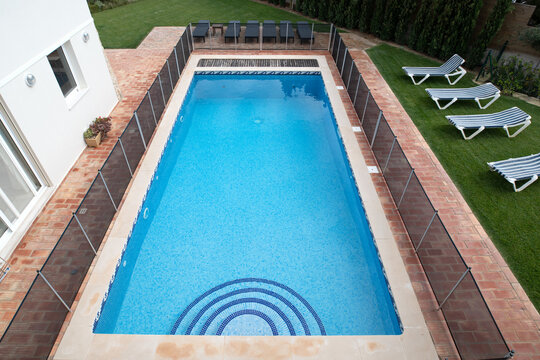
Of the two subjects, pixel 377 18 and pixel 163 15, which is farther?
pixel 163 15

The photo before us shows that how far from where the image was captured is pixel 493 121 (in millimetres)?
10500

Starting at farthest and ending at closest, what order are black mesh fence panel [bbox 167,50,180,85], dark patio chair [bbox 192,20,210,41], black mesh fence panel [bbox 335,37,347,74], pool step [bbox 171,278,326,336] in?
dark patio chair [bbox 192,20,210,41] < black mesh fence panel [bbox 335,37,347,74] < black mesh fence panel [bbox 167,50,180,85] < pool step [bbox 171,278,326,336]

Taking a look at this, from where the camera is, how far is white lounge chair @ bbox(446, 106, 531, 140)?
33.8 feet

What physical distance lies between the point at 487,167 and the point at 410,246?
4181mm

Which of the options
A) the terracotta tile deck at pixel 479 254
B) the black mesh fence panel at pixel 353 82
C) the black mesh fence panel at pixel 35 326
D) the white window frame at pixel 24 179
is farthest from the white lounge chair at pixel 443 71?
the black mesh fence panel at pixel 35 326

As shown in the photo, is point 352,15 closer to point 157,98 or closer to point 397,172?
point 157,98

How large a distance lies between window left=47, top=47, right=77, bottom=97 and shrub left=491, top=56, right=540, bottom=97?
15.4 m

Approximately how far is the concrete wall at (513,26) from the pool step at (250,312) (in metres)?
14.3

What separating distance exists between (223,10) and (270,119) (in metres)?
13.7

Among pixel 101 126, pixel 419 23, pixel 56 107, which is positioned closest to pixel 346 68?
pixel 419 23

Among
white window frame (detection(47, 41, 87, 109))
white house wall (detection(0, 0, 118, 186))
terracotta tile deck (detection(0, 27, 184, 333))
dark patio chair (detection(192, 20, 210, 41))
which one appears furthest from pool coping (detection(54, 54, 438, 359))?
dark patio chair (detection(192, 20, 210, 41))

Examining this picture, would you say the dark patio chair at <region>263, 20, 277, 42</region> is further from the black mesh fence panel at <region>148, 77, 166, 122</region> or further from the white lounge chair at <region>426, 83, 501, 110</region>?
the white lounge chair at <region>426, 83, 501, 110</region>

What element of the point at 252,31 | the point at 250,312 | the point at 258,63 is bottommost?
the point at 250,312

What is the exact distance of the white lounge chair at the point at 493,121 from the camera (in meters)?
10.3
